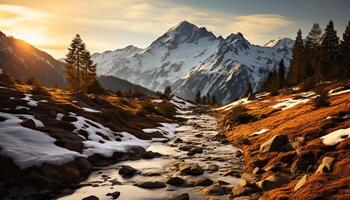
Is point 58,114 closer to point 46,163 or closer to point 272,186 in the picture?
point 46,163

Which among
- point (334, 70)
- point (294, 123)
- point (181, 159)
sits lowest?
point (181, 159)

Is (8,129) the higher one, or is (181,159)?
(8,129)

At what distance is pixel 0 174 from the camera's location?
2584 cm

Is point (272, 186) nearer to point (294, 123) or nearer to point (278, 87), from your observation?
point (294, 123)

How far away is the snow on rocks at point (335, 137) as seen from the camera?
29.3 meters

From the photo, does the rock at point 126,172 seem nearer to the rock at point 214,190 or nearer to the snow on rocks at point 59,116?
the rock at point 214,190

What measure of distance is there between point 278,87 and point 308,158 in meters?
97.6

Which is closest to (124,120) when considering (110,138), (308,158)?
(110,138)

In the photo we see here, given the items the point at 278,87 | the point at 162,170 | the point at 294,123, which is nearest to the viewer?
the point at 162,170

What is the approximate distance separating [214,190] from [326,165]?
26.7 feet

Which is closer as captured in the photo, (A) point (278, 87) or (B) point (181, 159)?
(B) point (181, 159)

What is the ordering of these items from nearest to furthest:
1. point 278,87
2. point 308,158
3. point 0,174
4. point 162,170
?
point 0,174
point 308,158
point 162,170
point 278,87

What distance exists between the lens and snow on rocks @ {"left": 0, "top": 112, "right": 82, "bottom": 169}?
28.1 m

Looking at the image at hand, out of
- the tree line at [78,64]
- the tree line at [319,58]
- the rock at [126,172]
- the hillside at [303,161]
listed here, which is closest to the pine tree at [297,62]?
the tree line at [319,58]
